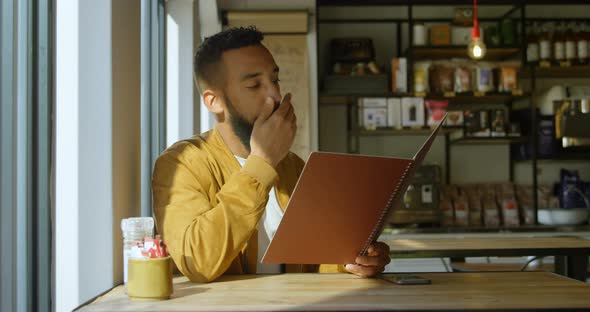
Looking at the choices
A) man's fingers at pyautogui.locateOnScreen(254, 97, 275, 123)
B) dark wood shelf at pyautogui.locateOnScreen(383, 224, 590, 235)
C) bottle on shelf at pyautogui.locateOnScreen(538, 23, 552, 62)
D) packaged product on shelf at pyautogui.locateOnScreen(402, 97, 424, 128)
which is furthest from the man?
bottle on shelf at pyautogui.locateOnScreen(538, 23, 552, 62)

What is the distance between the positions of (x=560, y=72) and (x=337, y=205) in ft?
16.7

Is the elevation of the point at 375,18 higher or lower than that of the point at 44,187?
higher

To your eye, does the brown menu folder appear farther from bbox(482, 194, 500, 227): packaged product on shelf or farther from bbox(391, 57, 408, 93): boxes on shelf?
bbox(482, 194, 500, 227): packaged product on shelf

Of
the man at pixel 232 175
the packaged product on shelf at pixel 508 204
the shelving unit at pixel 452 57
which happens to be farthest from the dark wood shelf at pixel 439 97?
the man at pixel 232 175

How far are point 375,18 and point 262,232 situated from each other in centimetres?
449

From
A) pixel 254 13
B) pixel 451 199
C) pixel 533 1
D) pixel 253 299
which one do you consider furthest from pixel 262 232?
pixel 533 1

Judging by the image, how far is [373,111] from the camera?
18.0 ft

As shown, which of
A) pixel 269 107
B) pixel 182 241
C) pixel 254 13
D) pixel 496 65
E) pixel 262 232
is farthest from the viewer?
pixel 496 65

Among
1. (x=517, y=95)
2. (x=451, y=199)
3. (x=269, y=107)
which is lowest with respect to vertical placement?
(x=451, y=199)

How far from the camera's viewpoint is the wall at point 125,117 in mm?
1640

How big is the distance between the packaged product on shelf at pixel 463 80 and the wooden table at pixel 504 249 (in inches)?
96.4

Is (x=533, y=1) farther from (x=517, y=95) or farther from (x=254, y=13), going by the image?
(x=254, y=13)

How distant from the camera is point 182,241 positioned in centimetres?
151

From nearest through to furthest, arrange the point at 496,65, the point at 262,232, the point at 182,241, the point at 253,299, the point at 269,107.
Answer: the point at 253,299, the point at 182,241, the point at 269,107, the point at 262,232, the point at 496,65
